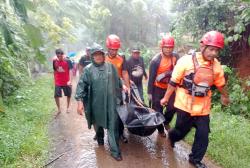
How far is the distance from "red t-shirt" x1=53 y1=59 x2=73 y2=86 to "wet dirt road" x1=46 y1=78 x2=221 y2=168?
93.6 inches

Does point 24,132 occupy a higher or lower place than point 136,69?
lower

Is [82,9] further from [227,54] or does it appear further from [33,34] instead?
[33,34]

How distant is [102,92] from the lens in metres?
5.98

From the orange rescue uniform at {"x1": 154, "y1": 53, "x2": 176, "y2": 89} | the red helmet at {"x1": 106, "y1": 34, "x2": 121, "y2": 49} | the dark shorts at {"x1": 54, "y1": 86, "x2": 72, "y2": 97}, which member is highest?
the red helmet at {"x1": 106, "y1": 34, "x2": 121, "y2": 49}

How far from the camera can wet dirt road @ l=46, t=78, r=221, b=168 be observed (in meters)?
5.69

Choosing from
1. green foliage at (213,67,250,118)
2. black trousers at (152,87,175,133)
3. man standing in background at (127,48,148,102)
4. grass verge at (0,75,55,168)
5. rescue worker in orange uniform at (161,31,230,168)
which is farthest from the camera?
green foliage at (213,67,250,118)

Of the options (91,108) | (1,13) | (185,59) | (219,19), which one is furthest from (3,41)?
(219,19)

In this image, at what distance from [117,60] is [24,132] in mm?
2437

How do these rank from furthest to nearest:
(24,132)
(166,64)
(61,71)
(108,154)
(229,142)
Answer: (61,71) < (24,132) < (166,64) < (229,142) < (108,154)

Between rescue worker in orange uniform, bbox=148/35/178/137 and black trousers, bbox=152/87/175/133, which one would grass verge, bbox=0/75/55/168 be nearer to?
black trousers, bbox=152/87/175/133

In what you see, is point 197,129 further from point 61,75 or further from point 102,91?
point 61,75

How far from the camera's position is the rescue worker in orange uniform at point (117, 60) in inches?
258

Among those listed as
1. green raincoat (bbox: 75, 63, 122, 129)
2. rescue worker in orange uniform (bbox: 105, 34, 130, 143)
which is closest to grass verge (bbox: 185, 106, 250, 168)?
rescue worker in orange uniform (bbox: 105, 34, 130, 143)

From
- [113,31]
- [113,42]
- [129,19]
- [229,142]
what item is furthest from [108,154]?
[113,31]
